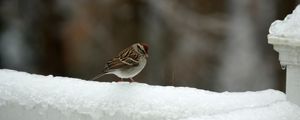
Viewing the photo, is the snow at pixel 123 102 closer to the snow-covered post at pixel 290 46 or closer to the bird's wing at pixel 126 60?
the snow-covered post at pixel 290 46

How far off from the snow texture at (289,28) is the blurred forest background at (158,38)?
4.80 m

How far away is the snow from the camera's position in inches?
115

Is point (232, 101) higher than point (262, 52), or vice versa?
point (232, 101)

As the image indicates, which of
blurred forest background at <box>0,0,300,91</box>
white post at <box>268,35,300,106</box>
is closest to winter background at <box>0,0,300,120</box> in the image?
blurred forest background at <box>0,0,300,91</box>

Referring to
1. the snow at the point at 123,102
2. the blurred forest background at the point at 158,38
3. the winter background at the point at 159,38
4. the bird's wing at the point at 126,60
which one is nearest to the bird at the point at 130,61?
the bird's wing at the point at 126,60

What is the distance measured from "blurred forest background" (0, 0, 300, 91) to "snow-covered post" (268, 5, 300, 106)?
15.8 ft

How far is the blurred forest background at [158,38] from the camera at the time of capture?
8.08 meters

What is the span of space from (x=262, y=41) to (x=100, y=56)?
6.20ft

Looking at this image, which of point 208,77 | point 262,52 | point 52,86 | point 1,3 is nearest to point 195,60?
point 208,77

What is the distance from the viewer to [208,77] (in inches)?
329

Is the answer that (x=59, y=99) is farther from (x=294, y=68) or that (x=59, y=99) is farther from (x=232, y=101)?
(x=294, y=68)

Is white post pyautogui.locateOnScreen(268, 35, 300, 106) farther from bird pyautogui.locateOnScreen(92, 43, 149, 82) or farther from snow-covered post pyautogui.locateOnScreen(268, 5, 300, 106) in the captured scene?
bird pyautogui.locateOnScreen(92, 43, 149, 82)

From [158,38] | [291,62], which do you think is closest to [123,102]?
[291,62]

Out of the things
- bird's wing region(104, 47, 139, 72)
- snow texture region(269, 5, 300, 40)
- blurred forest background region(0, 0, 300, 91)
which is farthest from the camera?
blurred forest background region(0, 0, 300, 91)
